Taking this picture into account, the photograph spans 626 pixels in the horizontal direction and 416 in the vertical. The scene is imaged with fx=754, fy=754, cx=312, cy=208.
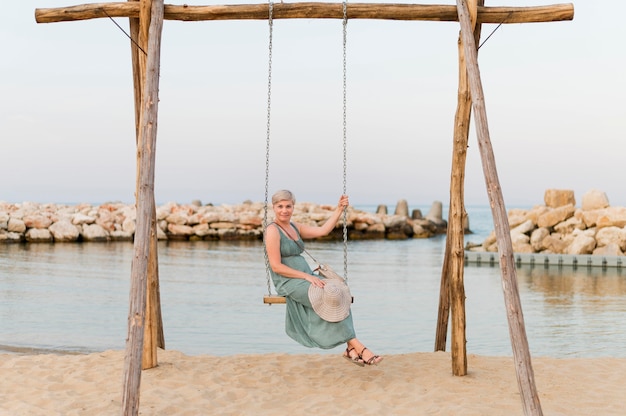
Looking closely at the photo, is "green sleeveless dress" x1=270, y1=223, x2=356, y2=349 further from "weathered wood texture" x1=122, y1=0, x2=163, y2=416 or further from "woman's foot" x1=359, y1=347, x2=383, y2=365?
"weathered wood texture" x1=122, y1=0, x2=163, y2=416

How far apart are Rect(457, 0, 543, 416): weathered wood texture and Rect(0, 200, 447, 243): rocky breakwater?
21424mm

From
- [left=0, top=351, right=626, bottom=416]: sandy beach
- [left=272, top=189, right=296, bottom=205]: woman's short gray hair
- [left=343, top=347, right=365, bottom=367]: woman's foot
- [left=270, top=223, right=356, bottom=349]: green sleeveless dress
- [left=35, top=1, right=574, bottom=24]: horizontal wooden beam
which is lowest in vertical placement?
[left=0, top=351, right=626, bottom=416]: sandy beach

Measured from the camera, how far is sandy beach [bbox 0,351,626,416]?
5188 mm

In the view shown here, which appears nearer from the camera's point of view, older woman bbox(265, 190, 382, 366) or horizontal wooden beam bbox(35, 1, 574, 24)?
older woman bbox(265, 190, 382, 366)

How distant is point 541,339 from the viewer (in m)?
10.3

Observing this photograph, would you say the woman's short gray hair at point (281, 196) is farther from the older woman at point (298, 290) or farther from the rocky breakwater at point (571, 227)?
the rocky breakwater at point (571, 227)

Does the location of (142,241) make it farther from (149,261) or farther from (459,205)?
(459,205)

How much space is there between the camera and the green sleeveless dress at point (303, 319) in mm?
5465

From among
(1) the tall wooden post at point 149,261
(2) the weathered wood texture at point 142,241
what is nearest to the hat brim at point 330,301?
(2) the weathered wood texture at point 142,241

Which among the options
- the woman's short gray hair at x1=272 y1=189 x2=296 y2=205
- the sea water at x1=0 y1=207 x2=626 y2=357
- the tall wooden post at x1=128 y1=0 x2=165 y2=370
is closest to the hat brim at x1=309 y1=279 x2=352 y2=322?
the woman's short gray hair at x1=272 y1=189 x2=296 y2=205

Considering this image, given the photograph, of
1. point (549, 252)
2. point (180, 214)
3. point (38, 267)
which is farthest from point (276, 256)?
point (180, 214)

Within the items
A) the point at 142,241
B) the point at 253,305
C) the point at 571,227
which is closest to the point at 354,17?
the point at 142,241

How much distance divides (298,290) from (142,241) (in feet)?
4.32

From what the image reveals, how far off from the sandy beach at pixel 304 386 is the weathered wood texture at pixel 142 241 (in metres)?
0.62
